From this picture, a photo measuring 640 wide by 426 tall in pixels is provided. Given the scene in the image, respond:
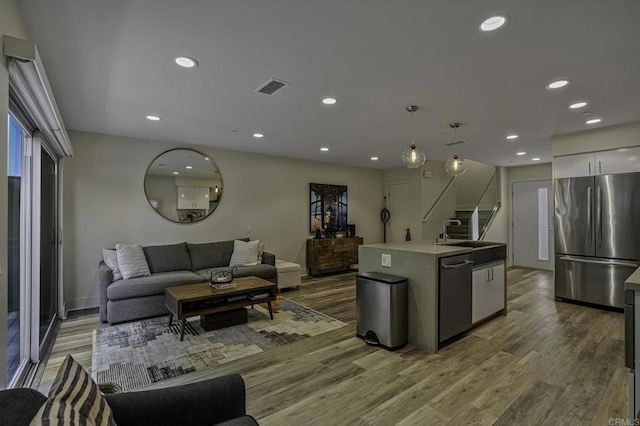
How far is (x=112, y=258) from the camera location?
168 inches

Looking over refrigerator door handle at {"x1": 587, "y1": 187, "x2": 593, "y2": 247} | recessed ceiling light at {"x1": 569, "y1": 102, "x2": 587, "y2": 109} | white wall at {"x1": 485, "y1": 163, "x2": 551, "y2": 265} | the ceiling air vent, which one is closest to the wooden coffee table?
the ceiling air vent

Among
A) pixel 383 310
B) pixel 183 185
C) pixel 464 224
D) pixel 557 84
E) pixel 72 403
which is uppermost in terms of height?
pixel 557 84

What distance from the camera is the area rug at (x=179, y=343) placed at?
2646 millimetres

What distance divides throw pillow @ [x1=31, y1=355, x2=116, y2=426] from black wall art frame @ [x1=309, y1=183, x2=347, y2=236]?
584 centimetres

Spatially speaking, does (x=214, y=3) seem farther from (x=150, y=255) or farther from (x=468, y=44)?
(x=150, y=255)

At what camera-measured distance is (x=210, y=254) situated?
200 inches

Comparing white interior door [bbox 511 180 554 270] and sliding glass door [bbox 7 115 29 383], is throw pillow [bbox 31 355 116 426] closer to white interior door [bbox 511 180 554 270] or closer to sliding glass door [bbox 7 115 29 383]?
sliding glass door [bbox 7 115 29 383]

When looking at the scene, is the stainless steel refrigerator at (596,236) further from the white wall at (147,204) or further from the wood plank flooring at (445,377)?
the white wall at (147,204)

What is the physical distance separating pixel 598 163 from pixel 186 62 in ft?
17.5

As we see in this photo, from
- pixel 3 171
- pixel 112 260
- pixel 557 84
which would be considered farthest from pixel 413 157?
pixel 112 260

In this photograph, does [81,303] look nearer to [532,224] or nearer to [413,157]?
[413,157]

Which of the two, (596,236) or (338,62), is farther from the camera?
(596,236)

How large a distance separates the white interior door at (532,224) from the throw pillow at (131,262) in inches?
313

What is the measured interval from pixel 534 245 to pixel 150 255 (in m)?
8.06
